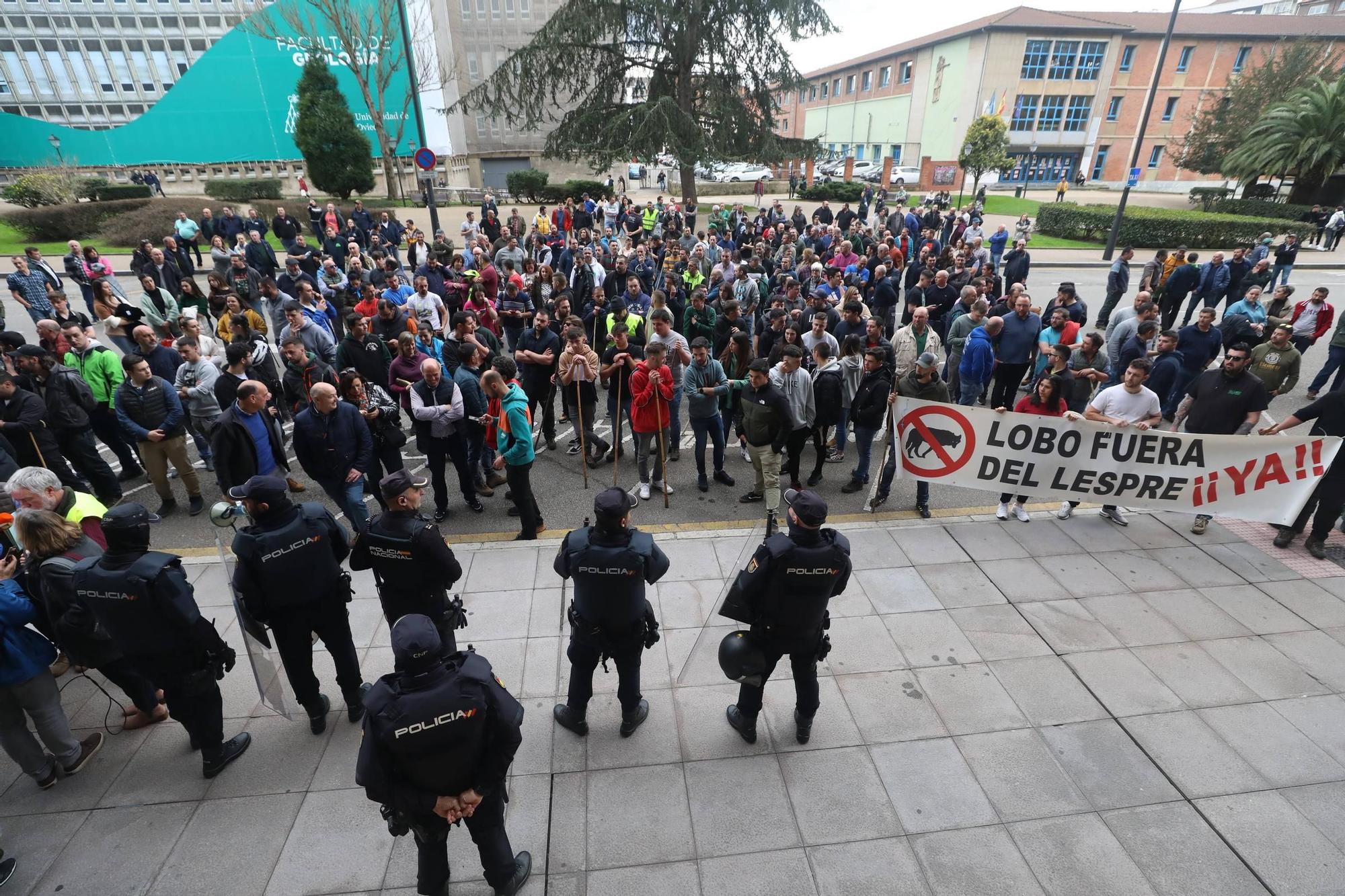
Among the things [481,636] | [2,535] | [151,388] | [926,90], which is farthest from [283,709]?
[926,90]

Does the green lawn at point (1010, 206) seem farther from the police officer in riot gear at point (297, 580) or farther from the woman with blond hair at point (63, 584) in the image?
the woman with blond hair at point (63, 584)

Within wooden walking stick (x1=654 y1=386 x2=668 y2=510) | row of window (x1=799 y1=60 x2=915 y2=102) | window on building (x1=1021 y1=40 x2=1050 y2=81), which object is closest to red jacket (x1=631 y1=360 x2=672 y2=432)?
wooden walking stick (x1=654 y1=386 x2=668 y2=510)

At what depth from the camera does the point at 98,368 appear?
7.36m

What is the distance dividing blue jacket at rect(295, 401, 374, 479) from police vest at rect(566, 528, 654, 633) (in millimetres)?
3191

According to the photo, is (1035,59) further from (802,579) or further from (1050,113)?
(802,579)

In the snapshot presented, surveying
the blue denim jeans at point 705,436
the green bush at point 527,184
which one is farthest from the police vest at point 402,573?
the green bush at point 527,184

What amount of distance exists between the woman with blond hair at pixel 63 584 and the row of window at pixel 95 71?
2289 inches

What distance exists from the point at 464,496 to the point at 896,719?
502cm

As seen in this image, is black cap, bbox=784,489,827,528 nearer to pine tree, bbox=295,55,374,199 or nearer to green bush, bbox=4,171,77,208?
green bush, bbox=4,171,77,208

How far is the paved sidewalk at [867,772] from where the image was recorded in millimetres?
3504

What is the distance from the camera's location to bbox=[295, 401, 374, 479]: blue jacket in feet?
19.0

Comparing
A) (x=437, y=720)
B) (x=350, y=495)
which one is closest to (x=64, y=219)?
(x=350, y=495)

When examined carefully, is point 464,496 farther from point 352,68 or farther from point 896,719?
point 352,68

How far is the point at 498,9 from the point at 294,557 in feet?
178
